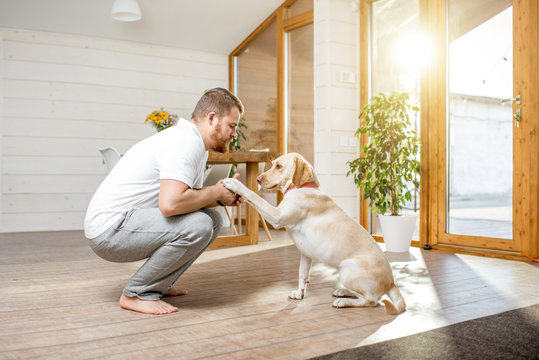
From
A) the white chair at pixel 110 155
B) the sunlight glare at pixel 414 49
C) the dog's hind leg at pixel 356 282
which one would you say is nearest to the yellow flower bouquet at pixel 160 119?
the white chair at pixel 110 155

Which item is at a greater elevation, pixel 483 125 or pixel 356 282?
pixel 483 125

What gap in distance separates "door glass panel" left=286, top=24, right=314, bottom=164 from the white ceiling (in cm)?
65

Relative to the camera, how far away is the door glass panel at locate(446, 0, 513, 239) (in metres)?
3.75

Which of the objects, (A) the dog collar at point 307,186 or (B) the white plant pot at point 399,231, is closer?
(A) the dog collar at point 307,186

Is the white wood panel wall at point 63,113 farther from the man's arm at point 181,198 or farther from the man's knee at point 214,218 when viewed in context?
the man's arm at point 181,198

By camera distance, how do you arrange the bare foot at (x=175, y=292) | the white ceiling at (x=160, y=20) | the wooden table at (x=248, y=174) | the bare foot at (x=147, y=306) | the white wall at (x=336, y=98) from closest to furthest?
1. the bare foot at (x=147, y=306)
2. the bare foot at (x=175, y=292)
3. the wooden table at (x=248, y=174)
4. the white wall at (x=336, y=98)
5. the white ceiling at (x=160, y=20)

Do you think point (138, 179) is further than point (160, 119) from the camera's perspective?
No

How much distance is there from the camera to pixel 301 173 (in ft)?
7.51

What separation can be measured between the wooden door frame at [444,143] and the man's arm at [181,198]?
2.62 meters

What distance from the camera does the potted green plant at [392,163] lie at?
3998mm

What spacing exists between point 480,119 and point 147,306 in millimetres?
3135

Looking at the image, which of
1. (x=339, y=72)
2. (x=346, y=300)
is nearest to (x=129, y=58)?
(x=339, y=72)

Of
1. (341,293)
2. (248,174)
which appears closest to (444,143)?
(248,174)

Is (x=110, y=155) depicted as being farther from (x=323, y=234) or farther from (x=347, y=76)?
(x=323, y=234)
